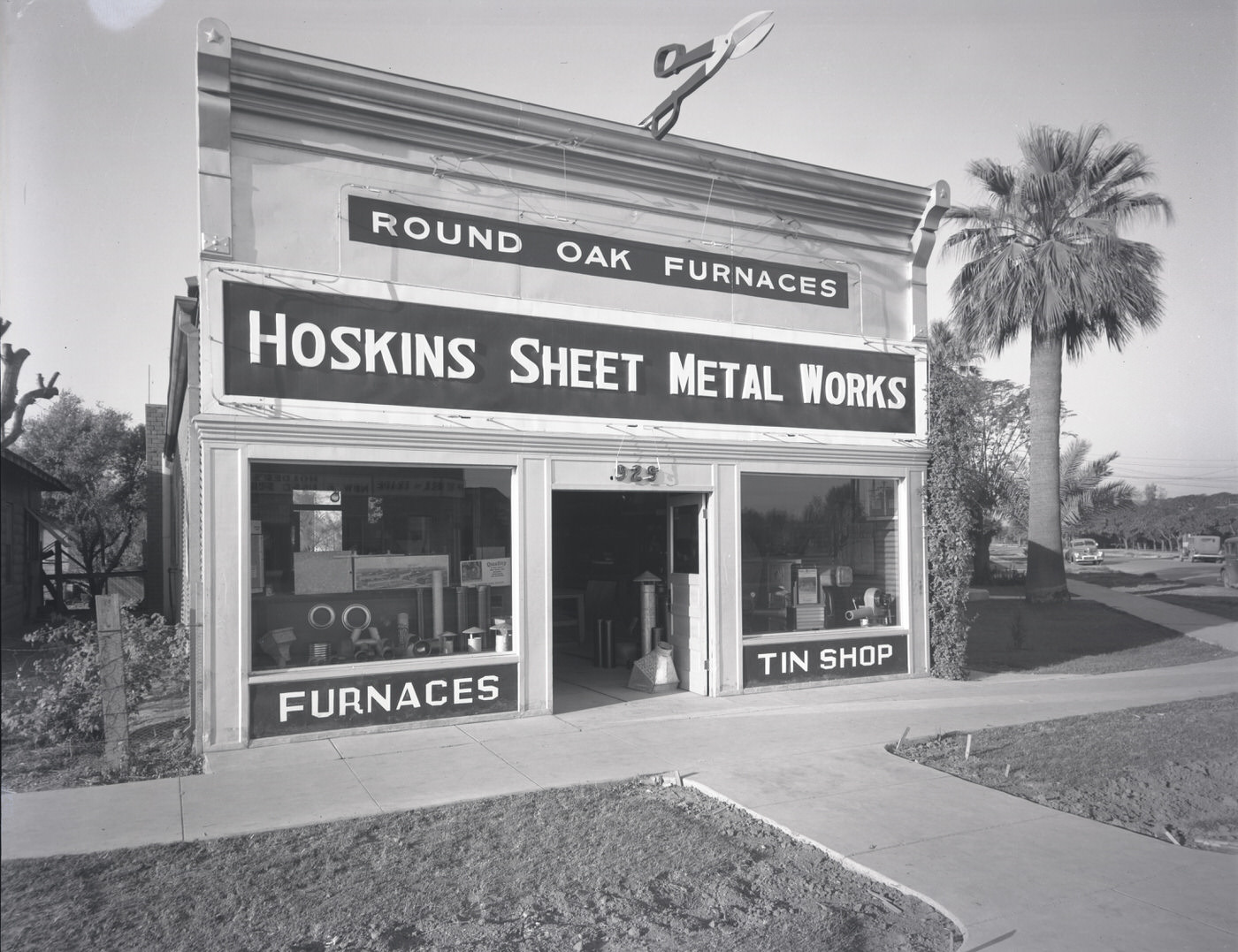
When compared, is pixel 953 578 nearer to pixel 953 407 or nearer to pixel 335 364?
pixel 953 407

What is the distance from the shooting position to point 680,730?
949cm

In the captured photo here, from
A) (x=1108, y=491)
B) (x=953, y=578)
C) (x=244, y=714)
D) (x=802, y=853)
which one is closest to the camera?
(x=802, y=853)

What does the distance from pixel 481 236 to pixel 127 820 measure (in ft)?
21.3

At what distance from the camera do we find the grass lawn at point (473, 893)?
4.77 meters

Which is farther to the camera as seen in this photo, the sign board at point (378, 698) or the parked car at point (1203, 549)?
the parked car at point (1203, 549)

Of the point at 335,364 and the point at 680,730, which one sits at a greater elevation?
the point at 335,364

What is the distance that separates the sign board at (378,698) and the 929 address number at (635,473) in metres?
2.41

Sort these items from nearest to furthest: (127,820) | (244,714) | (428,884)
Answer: (428,884)
(127,820)
(244,714)

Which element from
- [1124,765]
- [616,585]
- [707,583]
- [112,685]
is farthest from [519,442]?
Answer: [1124,765]

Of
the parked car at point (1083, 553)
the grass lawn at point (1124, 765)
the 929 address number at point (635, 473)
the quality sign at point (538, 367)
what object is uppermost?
the quality sign at point (538, 367)

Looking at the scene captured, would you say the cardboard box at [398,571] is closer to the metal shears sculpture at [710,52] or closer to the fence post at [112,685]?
the fence post at [112,685]

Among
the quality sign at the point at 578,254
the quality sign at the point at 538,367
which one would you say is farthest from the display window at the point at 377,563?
the quality sign at the point at 578,254

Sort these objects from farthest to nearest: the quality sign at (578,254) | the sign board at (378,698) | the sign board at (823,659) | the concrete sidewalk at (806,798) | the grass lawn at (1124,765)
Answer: the sign board at (823,659), the quality sign at (578,254), the sign board at (378,698), the grass lawn at (1124,765), the concrete sidewalk at (806,798)

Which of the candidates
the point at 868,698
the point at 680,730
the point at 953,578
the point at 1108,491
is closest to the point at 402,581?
the point at 680,730
